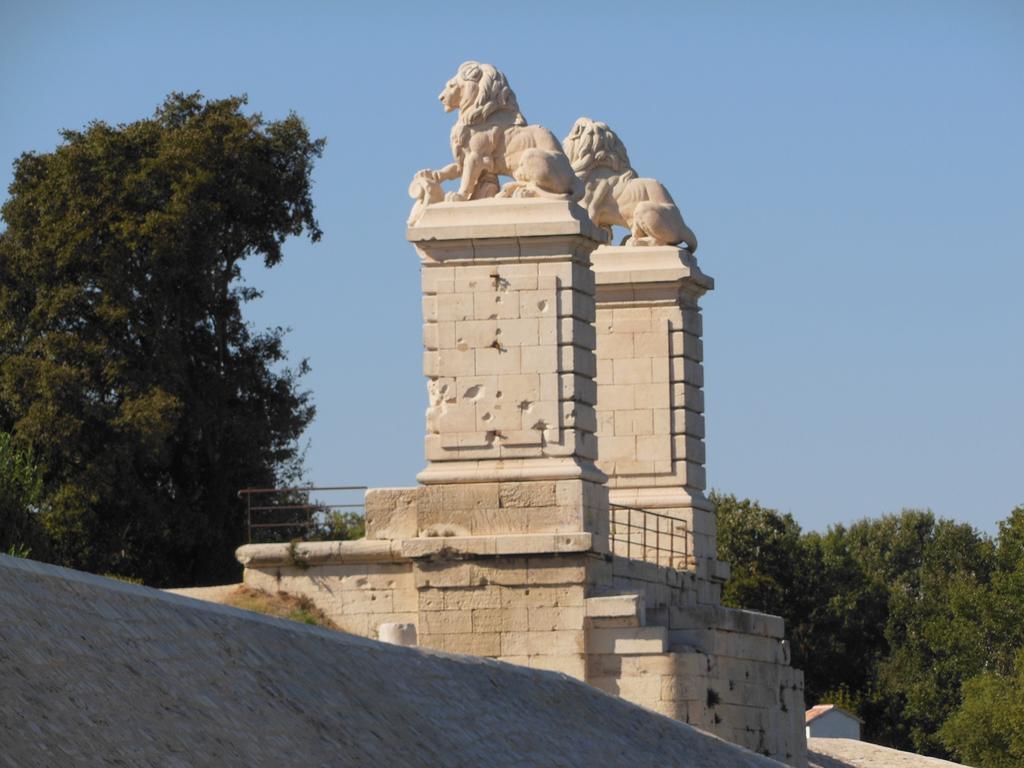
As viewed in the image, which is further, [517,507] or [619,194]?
[619,194]

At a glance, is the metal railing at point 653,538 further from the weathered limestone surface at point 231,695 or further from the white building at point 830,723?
the white building at point 830,723

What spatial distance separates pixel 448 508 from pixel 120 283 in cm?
1359

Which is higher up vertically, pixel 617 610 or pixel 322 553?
pixel 322 553

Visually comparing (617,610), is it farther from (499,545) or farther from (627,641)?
(499,545)

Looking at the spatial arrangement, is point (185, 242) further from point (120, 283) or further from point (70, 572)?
point (70, 572)

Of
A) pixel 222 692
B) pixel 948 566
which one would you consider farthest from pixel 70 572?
pixel 948 566

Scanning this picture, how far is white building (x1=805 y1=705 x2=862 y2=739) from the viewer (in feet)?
140

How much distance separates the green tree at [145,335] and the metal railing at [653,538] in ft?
32.6

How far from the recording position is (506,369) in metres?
24.0

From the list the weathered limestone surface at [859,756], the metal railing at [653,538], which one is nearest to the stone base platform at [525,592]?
the metal railing at [653,538]

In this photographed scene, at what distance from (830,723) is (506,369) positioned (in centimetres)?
2189

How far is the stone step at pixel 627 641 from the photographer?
23.1 metres

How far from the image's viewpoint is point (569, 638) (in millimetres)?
23188

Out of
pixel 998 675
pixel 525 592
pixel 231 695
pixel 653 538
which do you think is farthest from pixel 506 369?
pixel 998 675
